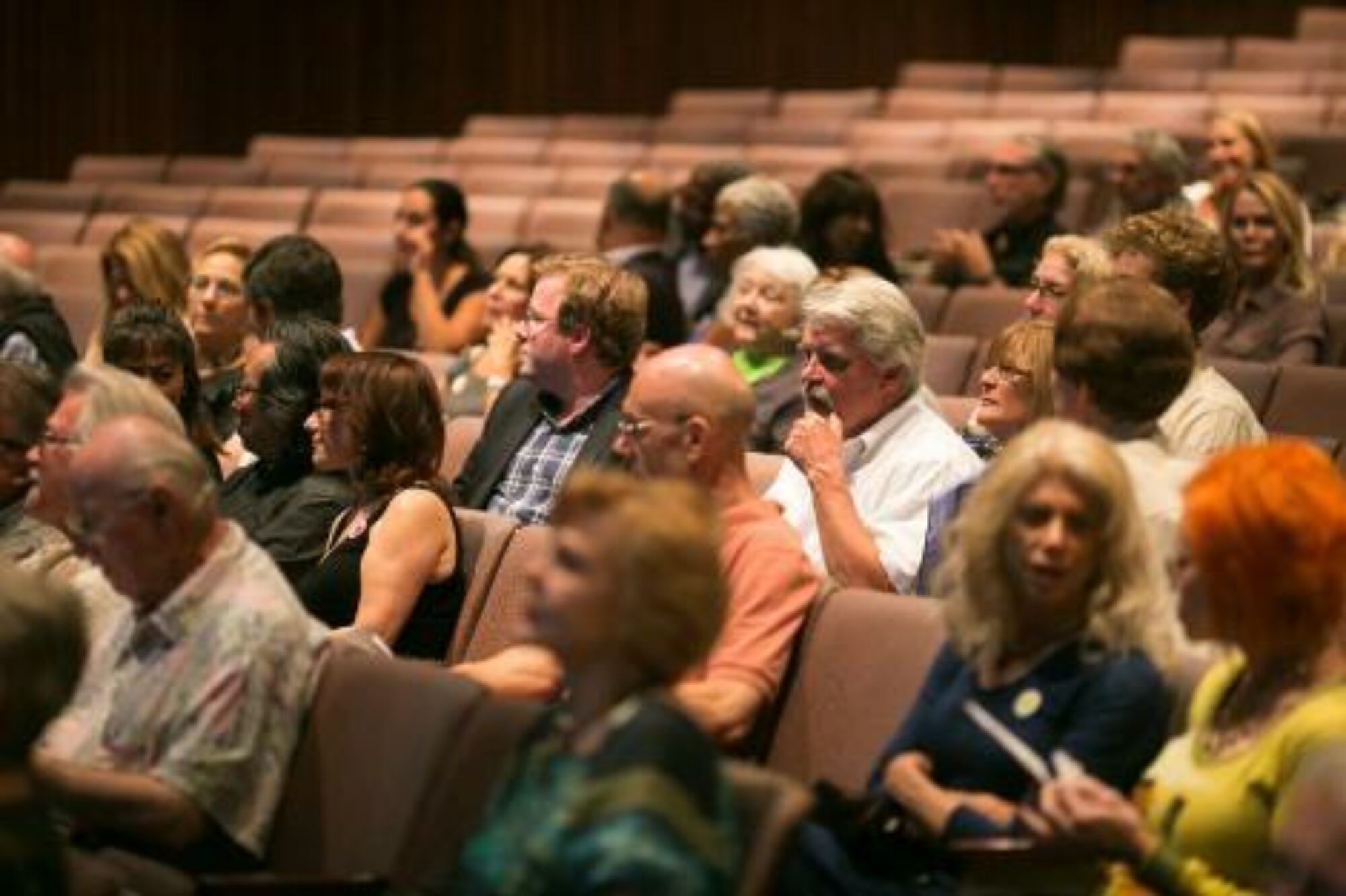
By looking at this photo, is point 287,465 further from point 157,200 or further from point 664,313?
point 157,200

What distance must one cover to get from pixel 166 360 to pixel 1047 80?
5285 millimetres

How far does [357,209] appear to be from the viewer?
782 centimetres

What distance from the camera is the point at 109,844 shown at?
2.93 metres

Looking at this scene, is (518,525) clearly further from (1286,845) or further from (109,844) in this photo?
(1286,845)

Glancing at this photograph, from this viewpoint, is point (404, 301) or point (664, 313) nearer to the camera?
point (664, 313)

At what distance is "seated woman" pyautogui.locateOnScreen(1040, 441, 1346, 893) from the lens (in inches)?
99.4

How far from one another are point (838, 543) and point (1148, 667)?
2.94ft

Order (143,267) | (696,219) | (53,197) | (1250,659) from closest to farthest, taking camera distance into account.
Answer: (1250,659), (143,267), (696,219), (53,197)

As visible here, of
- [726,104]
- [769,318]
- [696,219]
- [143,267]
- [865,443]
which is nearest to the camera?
[865,443]

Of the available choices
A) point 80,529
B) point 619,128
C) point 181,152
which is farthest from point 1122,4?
point 80,529

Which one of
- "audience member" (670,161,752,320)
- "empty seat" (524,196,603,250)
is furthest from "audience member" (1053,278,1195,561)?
"empty seat" (524,196,603,250)

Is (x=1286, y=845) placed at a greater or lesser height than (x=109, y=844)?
greater

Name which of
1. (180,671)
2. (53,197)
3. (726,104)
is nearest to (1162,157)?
(726,104)

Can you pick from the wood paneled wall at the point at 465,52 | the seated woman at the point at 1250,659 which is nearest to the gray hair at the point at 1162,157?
the seated woman at the point at 1250,659
